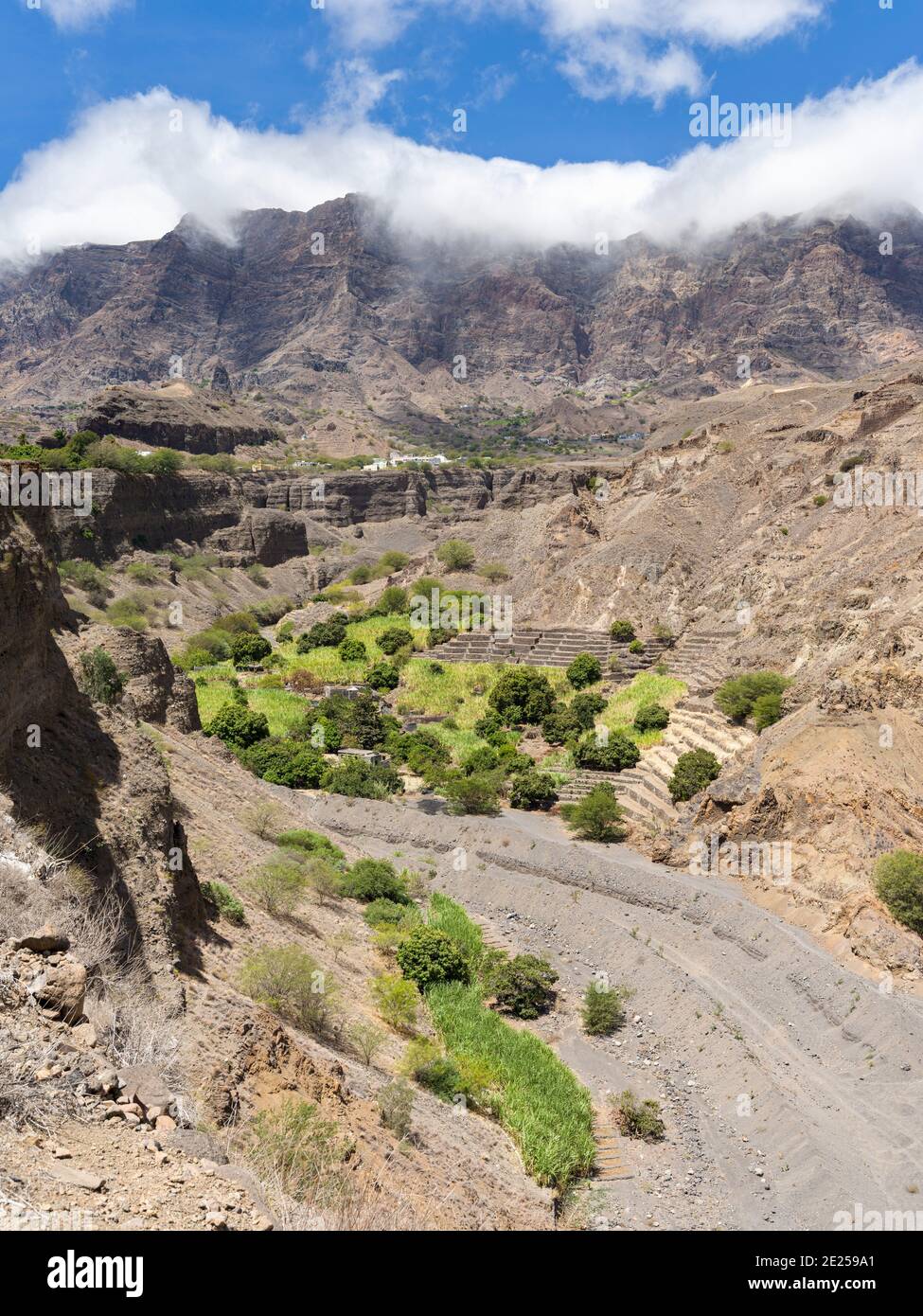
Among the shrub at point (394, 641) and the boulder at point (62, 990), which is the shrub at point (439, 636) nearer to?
the shrub at point (394, 641)

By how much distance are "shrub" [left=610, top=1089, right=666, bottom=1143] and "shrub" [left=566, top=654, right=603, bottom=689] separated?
31.1 m

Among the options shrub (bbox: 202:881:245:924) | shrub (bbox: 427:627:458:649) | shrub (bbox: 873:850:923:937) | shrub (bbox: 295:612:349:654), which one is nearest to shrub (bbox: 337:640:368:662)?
shrub (bbox: 295:612:349:654)

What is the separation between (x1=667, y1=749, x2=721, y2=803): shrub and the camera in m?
32.1

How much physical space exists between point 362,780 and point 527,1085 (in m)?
20.1

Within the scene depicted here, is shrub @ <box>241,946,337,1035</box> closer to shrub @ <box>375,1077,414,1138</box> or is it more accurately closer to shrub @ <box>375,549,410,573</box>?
shrub @ <box>375,1077,414,1138</box>

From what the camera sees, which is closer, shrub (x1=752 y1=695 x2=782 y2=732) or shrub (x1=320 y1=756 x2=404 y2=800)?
shrub (x1=752 y1=695 x2=782 y2=732)

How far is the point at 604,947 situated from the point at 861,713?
1024cm

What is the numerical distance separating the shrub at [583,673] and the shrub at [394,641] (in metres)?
10.8

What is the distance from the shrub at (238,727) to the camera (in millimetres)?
39344

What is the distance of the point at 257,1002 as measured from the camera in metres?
13.4

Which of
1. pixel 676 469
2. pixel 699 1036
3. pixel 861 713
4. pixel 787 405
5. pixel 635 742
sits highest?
pixel 787 405

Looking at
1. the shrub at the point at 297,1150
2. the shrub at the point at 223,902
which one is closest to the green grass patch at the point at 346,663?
the shrub at the point at 223,902
